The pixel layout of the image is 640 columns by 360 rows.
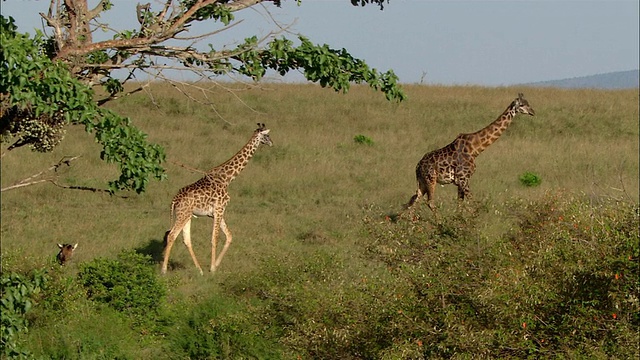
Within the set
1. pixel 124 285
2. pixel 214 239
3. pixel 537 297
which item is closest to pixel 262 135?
pixel 214 239

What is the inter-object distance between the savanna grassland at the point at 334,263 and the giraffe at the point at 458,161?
168 centimetres

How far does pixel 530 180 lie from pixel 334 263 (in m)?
12.4

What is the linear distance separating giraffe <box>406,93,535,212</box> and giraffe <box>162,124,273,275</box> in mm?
3503

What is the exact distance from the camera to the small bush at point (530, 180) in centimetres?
2414

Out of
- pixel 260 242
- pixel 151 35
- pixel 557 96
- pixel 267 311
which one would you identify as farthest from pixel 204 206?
pixel 557 96

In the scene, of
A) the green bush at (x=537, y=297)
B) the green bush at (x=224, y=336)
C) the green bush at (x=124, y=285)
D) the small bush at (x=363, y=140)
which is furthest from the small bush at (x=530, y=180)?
the green bush at (x=537, y=297)

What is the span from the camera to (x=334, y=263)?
1276cm

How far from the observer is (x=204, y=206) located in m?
16.8

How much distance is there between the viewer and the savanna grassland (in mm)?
8188

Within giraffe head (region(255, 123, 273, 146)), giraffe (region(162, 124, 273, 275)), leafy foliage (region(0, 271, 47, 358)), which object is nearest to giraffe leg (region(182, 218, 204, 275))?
giraffe (region(162, 124, 273, 275))

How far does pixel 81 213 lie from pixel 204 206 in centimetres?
502

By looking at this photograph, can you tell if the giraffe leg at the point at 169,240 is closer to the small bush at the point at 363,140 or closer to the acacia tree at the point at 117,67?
the acacia tree at the point at 117,67

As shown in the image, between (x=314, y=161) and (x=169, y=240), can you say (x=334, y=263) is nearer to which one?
(x=169, y=240)

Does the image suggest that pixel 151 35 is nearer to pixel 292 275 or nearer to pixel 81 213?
pixel 292 275
